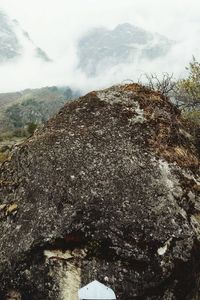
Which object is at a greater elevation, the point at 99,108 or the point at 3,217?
the point at 99,108

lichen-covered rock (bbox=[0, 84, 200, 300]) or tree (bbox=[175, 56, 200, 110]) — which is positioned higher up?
tree (bbox=[175, 56, 200, 110])

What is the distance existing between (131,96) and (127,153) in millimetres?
2775

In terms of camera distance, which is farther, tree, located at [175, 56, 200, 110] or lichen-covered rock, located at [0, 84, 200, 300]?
tree, located at [175, 56, 200, 110]

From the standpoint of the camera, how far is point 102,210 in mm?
10859

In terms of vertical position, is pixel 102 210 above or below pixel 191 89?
below

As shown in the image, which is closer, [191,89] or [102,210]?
[102,210]

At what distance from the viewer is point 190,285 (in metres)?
10.4

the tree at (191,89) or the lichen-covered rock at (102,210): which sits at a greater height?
the tree at (191,89)

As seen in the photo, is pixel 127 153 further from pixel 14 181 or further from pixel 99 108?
pixel 14 181

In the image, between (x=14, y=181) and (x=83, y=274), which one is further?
(x=14, y=181)

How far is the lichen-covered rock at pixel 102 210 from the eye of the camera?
33.3 ft

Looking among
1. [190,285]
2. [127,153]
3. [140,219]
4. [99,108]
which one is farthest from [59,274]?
[99,108]

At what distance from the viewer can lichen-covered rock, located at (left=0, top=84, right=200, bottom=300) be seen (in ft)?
33.3

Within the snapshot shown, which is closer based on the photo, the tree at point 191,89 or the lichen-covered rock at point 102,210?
the lichen-covered rock at point 102,210
